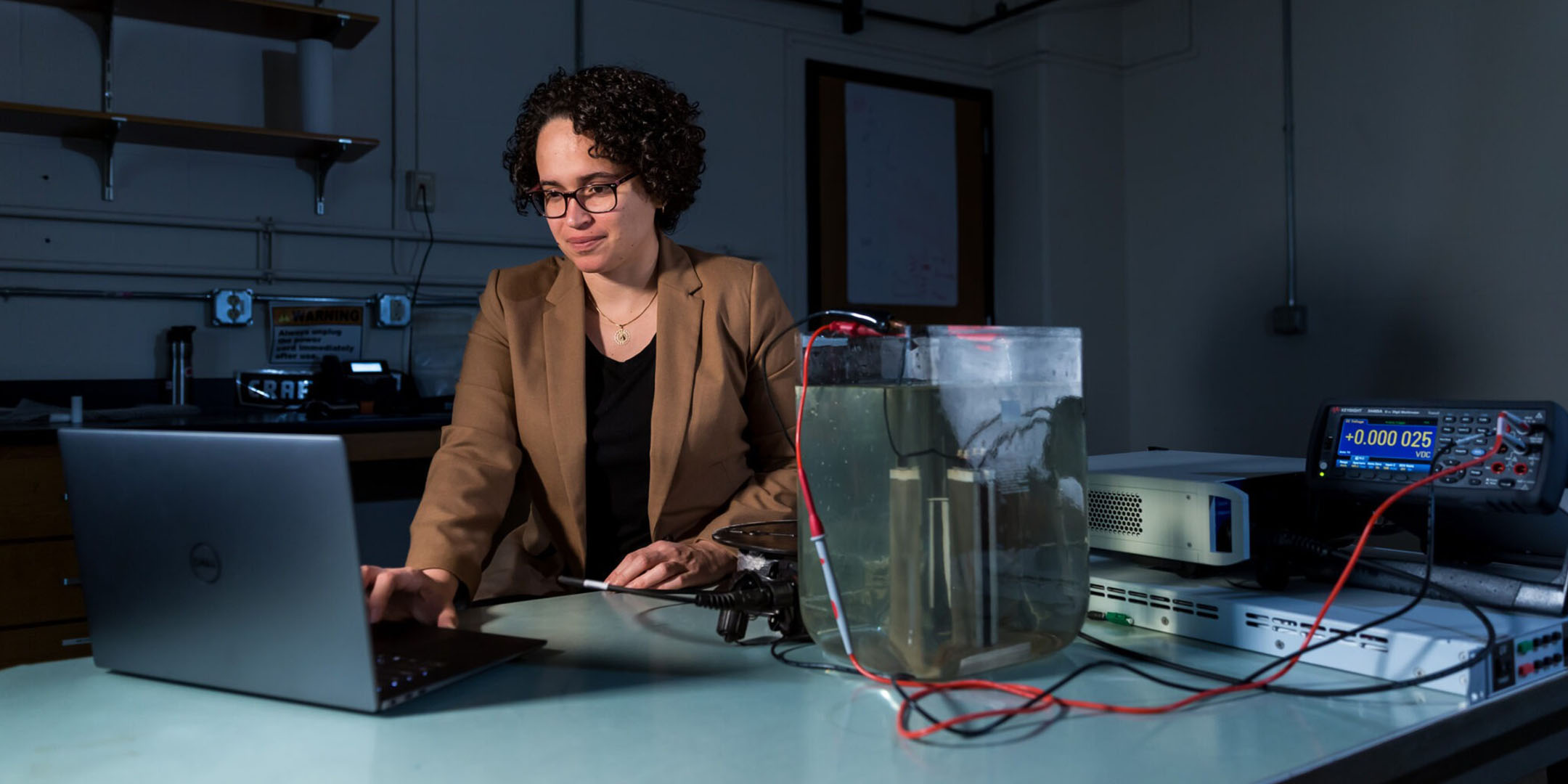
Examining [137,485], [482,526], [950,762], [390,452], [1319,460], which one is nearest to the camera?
[950,762]

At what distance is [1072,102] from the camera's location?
160 inches

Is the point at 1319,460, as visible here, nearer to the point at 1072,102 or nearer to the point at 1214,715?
the point at 1214,715

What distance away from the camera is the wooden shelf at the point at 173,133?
2.52 m

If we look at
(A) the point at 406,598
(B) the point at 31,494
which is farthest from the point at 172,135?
(A) the point at 406,598

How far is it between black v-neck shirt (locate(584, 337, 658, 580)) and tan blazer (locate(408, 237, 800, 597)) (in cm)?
4

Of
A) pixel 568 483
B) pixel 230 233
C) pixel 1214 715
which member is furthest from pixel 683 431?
pixel 230 233

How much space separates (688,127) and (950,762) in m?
1.16

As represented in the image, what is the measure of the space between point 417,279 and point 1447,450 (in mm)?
2790

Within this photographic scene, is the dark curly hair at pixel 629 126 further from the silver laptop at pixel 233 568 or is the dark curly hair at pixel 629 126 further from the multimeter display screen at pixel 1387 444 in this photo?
the multimeter display screen at pixel 1387 444

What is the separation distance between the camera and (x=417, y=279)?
10.3 ft

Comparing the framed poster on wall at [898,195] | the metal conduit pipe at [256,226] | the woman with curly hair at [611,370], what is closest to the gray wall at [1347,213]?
the framed poster on wall at [898,195]

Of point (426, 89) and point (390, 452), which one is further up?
point (426, 89)

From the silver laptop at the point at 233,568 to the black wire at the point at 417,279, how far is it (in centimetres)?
236

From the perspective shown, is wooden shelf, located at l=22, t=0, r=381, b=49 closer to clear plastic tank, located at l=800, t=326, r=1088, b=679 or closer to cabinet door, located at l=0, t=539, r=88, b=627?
cabinet door, located at l=0, t=539, r=88, b=627
